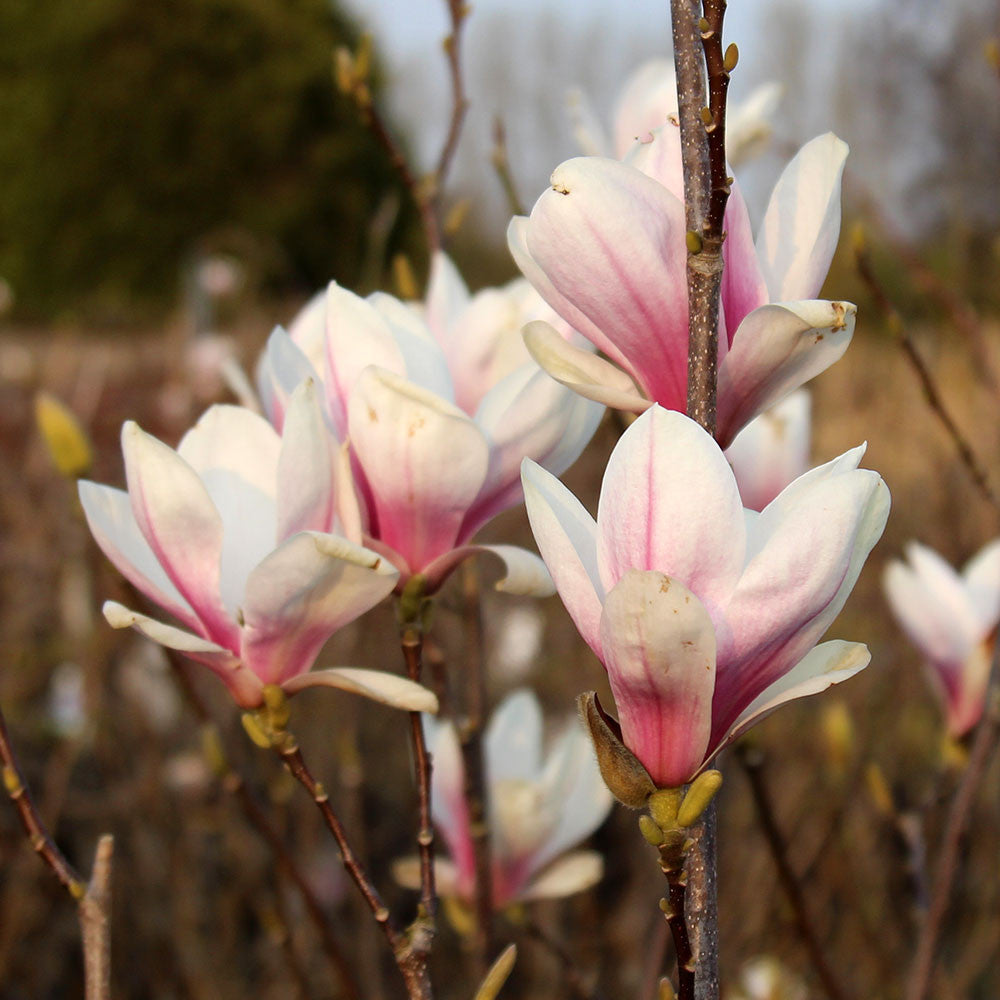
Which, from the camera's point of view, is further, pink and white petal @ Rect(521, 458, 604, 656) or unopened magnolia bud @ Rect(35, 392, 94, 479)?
→ unopened magnolia bud @ Rect(35, 392, 94, 479)

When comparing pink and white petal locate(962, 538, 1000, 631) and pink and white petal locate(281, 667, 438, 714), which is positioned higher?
pink and white petal locate(962, 538, 1000, 631)

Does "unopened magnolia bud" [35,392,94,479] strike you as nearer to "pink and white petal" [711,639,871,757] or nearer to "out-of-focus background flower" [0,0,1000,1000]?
"out-of-focus background flower" [0,0,1000,1000]

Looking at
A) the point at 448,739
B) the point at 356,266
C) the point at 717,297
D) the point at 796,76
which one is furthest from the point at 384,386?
the point at 796,76

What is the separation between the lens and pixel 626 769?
1.51 ft

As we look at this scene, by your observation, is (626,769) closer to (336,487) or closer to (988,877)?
(336,487)

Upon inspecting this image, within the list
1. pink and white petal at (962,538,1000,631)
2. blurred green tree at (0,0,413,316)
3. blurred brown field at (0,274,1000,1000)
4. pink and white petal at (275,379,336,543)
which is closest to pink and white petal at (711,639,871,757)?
pink and white petal at (275,379,336,543)

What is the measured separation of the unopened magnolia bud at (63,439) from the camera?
90 cm

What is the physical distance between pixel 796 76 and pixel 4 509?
11.1 meters

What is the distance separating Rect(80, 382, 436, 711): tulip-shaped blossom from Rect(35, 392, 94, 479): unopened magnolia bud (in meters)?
0.31

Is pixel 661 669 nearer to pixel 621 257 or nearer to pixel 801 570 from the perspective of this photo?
pixel 801 570

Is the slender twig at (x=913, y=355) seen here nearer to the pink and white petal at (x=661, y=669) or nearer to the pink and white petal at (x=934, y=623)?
the pink and white petal at (x=934, y=623)

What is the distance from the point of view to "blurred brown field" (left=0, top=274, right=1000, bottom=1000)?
1687 mm

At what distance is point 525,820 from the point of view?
968 mm

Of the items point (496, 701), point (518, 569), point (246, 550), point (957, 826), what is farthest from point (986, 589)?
point (496, 701)
